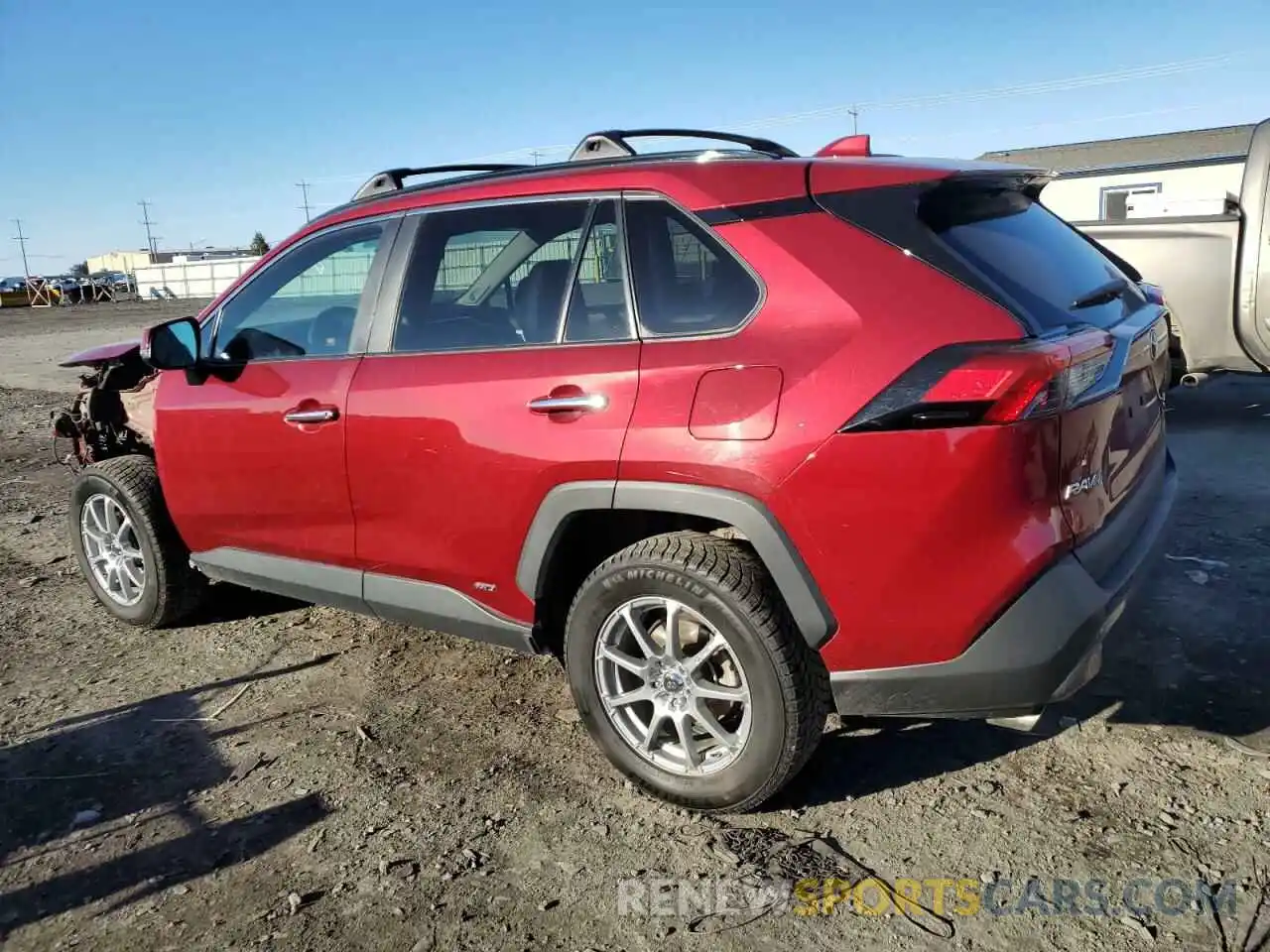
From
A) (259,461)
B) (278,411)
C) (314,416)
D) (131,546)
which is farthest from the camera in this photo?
(131,546)

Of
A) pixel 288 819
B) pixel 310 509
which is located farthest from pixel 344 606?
pixel 288 819

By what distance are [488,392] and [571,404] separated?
0.34 metres

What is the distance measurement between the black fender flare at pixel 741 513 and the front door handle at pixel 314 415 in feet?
3.40

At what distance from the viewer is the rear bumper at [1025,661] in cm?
245

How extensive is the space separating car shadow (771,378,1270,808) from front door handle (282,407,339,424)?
196 cm

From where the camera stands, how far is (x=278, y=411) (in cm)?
371

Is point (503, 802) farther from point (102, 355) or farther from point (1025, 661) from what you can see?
point (102, 355)

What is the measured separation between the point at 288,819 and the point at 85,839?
1.93 feet

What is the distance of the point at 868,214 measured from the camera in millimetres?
2670

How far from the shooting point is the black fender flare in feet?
8.56

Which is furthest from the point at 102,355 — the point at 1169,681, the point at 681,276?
the point at 1169,681

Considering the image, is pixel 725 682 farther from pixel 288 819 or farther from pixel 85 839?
pixel 85 839

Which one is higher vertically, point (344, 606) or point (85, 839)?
point (344, 606)

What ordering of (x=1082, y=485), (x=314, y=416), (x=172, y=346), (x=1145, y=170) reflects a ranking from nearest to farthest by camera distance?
(x=1082, y=485) < (x=314, y=416) < (x=172, y=346) < (x=1145, y=170)
